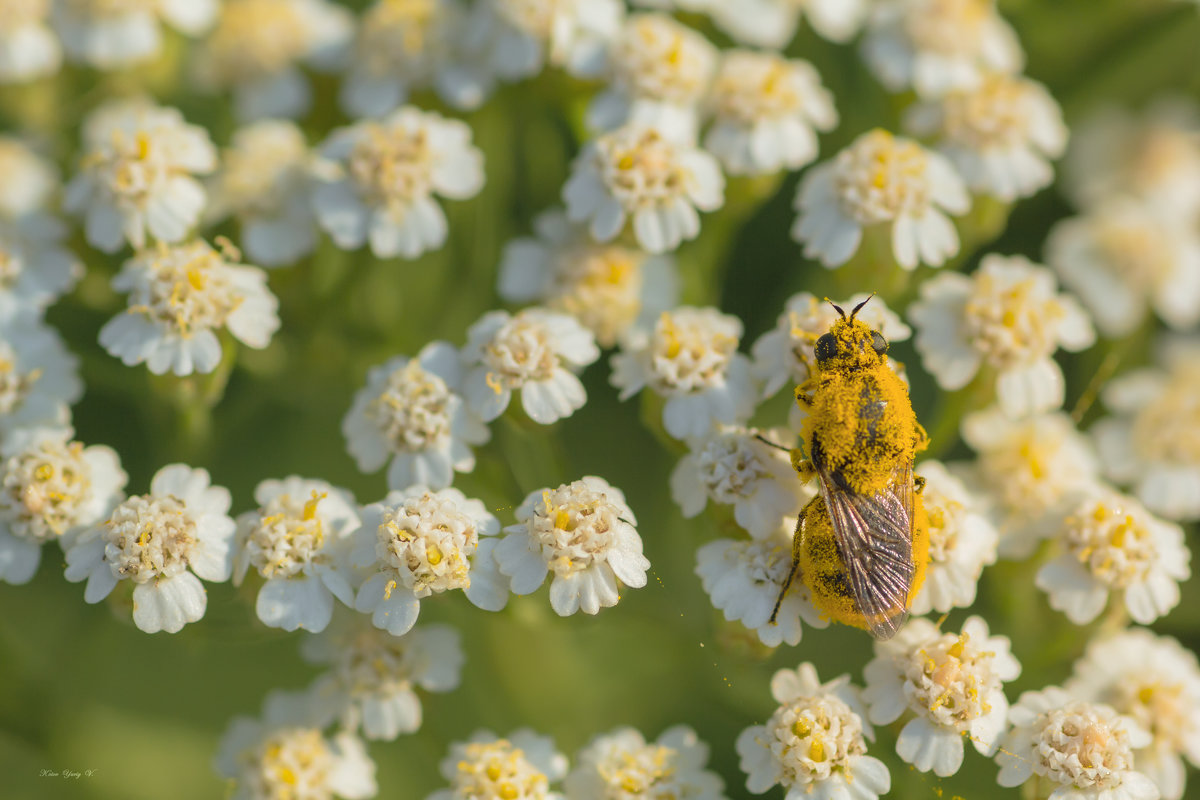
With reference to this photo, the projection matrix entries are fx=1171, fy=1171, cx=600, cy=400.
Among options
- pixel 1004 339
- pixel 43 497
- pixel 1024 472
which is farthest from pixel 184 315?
pixel 1024 472

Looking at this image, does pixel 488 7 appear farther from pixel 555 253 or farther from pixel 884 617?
pixel 884 617

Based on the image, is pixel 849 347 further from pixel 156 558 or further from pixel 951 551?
pixel 156 558

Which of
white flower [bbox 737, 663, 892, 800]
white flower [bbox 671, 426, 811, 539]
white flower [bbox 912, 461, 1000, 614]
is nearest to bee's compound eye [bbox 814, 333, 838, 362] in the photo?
white flower [bbox 671, 426, 811, 539]

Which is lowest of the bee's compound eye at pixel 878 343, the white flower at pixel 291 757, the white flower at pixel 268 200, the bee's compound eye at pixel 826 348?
the white flower at pixel 291 757

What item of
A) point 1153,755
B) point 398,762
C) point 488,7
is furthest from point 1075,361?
point 398,762

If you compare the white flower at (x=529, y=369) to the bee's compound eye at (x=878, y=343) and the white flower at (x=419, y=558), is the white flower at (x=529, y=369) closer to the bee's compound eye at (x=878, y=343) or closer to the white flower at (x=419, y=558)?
the white flower at (x=419, y=558)

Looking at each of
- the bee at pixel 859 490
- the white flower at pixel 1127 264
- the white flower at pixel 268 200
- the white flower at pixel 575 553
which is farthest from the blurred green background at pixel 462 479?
the white flower at pixel 1127 264
